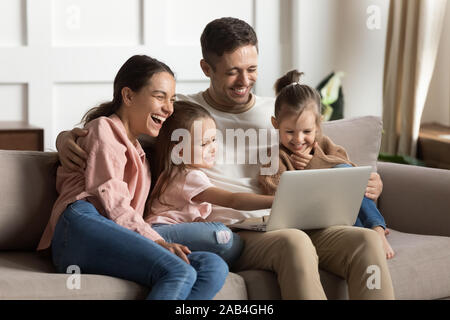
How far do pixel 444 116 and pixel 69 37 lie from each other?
1973mm

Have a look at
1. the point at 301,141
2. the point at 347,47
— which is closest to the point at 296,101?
the point at 301,141

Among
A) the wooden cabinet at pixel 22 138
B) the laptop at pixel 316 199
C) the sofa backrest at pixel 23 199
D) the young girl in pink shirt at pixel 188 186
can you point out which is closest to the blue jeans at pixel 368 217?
the laptop at pixel 316 199

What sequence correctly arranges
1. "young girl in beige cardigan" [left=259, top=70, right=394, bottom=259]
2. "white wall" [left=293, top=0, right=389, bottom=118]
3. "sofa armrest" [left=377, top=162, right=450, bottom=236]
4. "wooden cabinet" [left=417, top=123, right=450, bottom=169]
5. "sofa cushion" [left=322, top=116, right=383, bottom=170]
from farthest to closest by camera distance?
"white wall" [left=293, top=0, right=389, bottom=118], "wooden cabinet" [left=417, top=123, right=450, bottom=169], "sofa cushion" [left=322, top=116, right=383, bottom=170], "sofa armrest" [left=377, top=162, right=450, bottom=236], "young girl in beige cardigan" [left=259, top=70, right=394, bottom=259]

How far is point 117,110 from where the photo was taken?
198 centimetres

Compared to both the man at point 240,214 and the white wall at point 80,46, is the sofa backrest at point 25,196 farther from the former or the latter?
the white wall at point 80,46

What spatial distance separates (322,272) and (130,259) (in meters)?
0.52

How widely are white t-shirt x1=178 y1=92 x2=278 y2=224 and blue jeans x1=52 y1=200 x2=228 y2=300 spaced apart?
1.44ft

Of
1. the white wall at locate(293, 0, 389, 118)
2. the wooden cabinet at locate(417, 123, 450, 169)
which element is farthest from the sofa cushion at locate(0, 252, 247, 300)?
the white wall at locate(293, 0, 389, 118)

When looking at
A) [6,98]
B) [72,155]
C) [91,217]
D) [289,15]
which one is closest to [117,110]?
[72,155]

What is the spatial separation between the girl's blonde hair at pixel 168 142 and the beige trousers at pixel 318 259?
Result: 28 cm

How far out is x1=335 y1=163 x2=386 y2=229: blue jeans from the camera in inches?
80.7

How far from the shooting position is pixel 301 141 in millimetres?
2088

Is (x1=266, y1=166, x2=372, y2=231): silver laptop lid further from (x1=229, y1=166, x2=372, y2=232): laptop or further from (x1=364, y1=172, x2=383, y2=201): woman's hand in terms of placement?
(x1=364, y1=172, x2=383, y2=201): woman's hand

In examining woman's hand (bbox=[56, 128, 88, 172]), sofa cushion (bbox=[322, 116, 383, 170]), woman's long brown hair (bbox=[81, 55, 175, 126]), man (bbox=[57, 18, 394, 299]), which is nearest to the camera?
man (bbox=[57, 18, 394, 299])
